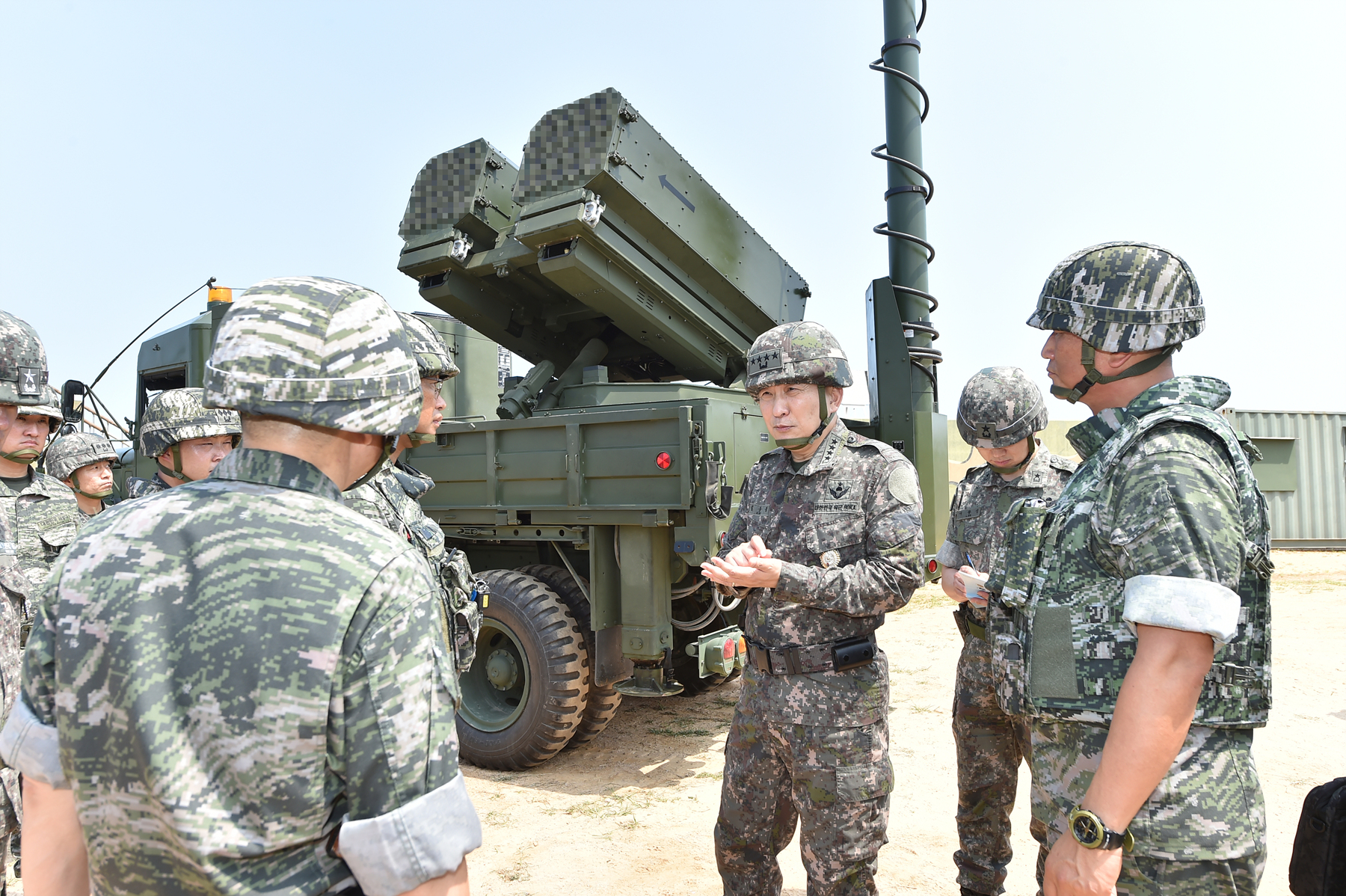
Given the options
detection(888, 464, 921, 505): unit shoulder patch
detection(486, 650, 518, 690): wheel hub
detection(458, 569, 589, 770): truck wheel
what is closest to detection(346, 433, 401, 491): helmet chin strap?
detection(888, 464, 921, 505): unit shoulder patch

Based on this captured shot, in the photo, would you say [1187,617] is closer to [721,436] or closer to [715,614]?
[721,436]

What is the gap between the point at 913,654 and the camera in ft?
23.6

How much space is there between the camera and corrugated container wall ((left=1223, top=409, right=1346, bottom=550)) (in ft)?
45.2

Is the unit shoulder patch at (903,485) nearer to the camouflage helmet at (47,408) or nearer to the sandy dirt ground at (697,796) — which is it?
the sandy dirt ground at (697,796)

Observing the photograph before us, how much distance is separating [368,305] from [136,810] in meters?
0.74

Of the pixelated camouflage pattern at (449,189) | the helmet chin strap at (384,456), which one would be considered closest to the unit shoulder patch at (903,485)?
the helmet chin strap at (384,456)

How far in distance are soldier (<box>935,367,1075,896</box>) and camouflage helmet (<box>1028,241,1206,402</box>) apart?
3.98 feet

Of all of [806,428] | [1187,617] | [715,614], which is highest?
[806,428]

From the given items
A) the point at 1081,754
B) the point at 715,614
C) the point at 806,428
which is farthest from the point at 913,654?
the point at 1081,754

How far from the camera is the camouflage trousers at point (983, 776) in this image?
2963 millimetres

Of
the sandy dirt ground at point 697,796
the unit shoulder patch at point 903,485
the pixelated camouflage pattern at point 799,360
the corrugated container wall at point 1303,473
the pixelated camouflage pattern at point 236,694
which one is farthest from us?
the corrugated container wall at point 1303,473

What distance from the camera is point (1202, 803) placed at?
143 centimetres

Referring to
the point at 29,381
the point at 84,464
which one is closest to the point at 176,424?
the point at 29,381

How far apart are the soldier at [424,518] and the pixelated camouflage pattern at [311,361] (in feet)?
4.64
